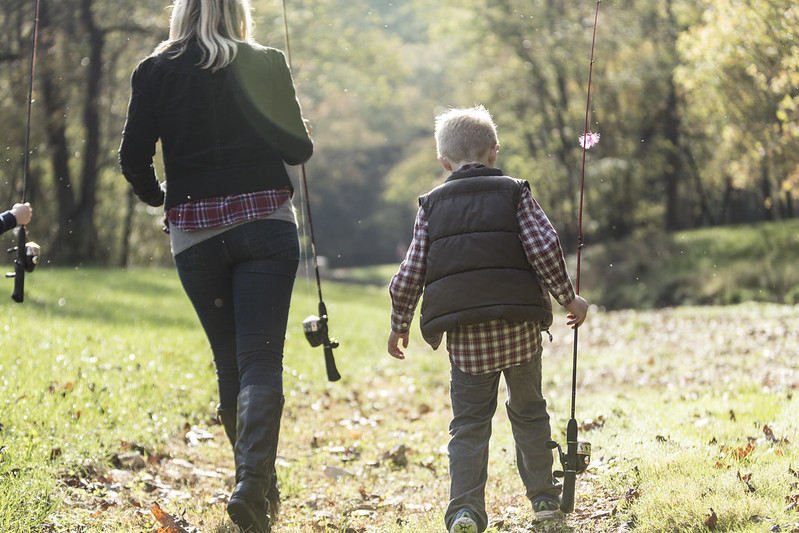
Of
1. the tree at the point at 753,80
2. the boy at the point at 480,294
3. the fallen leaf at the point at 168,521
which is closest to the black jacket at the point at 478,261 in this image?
the boy at the point at 480,294

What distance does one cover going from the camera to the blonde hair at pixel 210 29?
133 inches

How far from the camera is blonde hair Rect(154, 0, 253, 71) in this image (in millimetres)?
3387

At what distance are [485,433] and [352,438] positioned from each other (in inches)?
101

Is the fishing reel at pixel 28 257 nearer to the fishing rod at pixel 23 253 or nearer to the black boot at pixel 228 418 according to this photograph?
the fishing rod at pixel 23 253

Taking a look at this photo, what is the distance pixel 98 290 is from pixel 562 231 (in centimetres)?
1731

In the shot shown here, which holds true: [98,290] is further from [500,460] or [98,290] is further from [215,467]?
[500,460]

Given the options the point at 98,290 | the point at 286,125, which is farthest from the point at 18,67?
the point at 286,125

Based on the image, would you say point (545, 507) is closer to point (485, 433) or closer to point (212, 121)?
point (485, 433)

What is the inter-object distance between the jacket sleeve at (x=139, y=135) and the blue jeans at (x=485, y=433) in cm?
155

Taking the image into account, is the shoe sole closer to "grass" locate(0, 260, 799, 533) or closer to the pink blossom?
"grass" locate(0, 260, 799, 533)

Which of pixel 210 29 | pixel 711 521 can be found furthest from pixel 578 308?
pixel 210 29

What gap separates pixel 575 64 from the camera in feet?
74.8

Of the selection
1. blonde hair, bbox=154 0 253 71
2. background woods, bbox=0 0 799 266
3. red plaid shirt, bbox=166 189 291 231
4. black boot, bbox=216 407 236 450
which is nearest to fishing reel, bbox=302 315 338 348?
black boot, bbox=216 407 236 450

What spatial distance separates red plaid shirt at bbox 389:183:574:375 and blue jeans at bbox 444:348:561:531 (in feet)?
0.22
